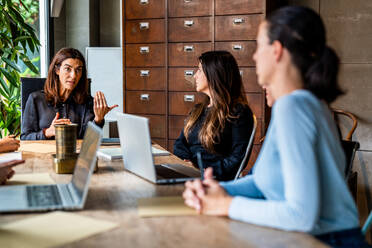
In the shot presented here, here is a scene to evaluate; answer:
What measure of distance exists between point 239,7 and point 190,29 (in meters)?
0.49

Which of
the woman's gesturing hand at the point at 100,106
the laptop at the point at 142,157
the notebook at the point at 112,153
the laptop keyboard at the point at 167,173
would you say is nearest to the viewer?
the laptop at the point at 142,157

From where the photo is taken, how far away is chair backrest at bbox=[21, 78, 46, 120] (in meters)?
2.97

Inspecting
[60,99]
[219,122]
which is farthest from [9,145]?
[219,122]

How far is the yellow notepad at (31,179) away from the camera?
1.54 m

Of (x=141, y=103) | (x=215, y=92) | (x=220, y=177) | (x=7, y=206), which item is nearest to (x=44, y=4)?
(x=141, y=103)

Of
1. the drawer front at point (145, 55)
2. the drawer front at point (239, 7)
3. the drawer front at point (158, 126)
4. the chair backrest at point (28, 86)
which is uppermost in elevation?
the drawer front at point (239, 7)

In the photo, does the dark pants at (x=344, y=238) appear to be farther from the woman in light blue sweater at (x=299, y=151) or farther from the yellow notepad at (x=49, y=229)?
the yellow notepad at (x=49, y=229)

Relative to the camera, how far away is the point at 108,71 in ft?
16.0

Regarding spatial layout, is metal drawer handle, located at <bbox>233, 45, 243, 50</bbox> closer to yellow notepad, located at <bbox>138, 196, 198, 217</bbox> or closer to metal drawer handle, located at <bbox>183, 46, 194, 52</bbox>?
metal drawer handle, located at <bbox>183, 46, 194, 52</bbox>

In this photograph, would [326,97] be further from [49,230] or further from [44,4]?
[44,4]

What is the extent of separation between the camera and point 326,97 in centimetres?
114

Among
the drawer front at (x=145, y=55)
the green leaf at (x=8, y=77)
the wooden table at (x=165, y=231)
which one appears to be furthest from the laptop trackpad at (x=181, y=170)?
the drawer front at (x=145, y=55)

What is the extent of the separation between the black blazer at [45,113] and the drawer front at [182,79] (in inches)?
54.4

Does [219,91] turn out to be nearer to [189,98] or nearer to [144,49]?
[189,98]
